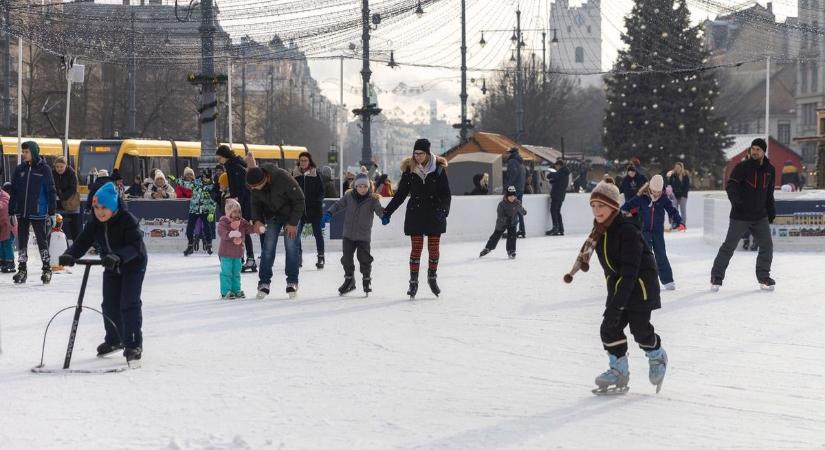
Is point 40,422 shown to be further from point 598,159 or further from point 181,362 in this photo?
point 598,159

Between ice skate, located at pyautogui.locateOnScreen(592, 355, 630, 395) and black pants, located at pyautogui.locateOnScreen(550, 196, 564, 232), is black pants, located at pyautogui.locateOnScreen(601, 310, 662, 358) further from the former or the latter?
black pants, located at pyautogui.locateOnScreen(550, 196, 564, 232)

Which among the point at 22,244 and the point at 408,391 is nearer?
the point at 408,391

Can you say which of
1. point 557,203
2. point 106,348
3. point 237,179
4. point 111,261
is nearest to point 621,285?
point 111,261

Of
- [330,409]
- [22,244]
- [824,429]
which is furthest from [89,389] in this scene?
[22,244]

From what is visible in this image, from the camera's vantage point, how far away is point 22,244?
587 inches

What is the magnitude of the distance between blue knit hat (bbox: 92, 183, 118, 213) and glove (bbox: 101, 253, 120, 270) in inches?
12.3

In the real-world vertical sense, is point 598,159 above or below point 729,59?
below

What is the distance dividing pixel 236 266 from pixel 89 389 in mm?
5577

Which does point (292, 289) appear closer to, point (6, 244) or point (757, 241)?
point (757, 241)

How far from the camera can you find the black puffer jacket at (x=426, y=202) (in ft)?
41.6

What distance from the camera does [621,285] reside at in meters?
6.78

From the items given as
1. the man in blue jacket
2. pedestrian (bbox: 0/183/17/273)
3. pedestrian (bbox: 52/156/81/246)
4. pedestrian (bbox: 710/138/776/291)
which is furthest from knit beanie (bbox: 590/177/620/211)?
pedestrian (bbox: 52/156/81/246)

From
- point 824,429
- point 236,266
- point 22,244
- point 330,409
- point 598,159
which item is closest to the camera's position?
point 824,429

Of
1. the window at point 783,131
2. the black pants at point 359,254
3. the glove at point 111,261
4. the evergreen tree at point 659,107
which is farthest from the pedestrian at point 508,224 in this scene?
the window at point 783,131
